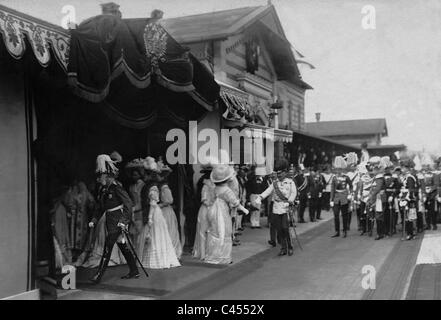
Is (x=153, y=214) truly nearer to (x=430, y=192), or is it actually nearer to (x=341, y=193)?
(x=341, y=193)

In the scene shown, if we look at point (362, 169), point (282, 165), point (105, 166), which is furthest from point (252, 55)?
point (105, 166)

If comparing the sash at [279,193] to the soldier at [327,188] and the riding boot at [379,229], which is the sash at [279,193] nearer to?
the riding boot at [379,229]

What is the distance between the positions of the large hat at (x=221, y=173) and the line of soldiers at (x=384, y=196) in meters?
4.24

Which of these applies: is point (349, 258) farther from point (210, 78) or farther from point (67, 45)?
point (67, 45)

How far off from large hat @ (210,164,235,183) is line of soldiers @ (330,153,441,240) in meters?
4.24

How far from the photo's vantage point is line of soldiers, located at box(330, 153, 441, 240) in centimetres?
1177

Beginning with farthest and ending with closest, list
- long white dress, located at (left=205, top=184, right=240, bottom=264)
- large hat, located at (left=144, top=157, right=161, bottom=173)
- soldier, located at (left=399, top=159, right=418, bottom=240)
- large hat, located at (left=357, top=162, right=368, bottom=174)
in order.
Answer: large hat, located at (left=357, top=162, right=368, bottom=174) < soldier, located at (left=399, top=159, right=418, bottom=240) < long white dress, located at (left=205, top=184, right=240, bottom=264) < large hat, located at (left=144, top=157, right=161, bottom=173)

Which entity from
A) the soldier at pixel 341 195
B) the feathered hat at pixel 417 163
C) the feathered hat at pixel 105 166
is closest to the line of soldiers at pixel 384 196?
the soldier at pixel 341 195

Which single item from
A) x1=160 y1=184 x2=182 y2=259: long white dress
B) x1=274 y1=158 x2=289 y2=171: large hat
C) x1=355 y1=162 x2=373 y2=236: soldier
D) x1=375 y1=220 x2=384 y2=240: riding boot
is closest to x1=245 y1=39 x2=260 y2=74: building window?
x1=355 y1=162 x2=373 y2=236: soldier

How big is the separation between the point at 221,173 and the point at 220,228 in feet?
3.25

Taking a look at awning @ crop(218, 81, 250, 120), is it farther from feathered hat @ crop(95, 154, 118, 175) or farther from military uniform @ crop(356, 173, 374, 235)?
military uniform @ crop(356, 173, 374, 235)

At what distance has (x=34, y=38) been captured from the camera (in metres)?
5.52
